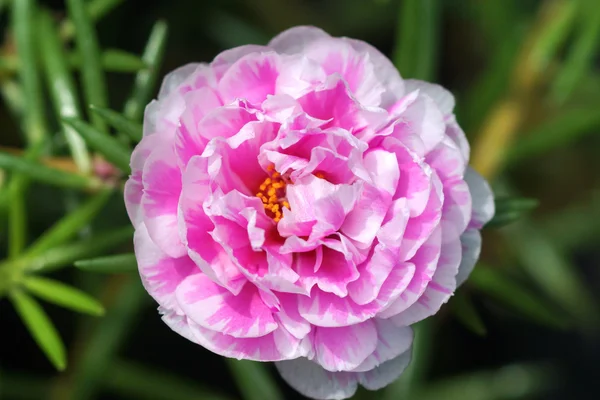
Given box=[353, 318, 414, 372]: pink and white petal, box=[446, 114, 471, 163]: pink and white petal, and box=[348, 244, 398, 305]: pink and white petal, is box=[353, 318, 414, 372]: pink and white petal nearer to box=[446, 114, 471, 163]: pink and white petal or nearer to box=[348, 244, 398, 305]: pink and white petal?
box=[348, 244, 398, 305]: pink and white petal

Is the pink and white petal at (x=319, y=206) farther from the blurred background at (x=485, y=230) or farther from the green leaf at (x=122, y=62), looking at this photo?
the green leaf at (x=122, y=62)

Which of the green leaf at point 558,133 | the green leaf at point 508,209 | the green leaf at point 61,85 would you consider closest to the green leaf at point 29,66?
the green leaf at point 61,85

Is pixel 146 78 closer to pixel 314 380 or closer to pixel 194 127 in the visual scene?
pixel 194 127

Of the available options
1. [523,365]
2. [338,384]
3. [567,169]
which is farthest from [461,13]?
[338,384]

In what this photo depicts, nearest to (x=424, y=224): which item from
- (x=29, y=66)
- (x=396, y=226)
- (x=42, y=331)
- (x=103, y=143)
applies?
(x=396, y=226)

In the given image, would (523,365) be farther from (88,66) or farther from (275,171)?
(88,66)
